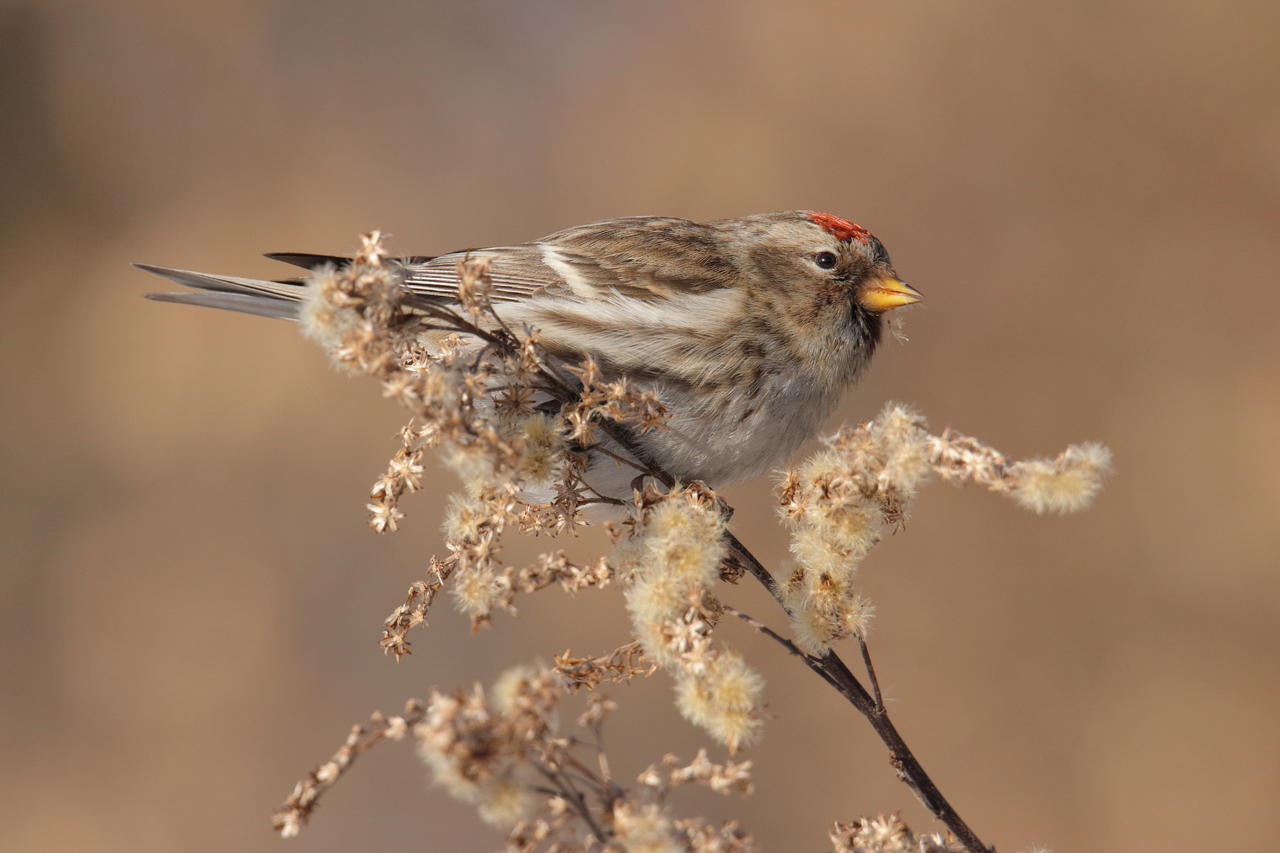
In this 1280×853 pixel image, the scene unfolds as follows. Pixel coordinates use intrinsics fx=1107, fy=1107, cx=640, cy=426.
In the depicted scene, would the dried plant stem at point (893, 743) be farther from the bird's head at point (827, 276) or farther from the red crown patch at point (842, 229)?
the red crown patch at point (842, 229)

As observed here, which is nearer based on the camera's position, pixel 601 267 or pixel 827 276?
pixel 601 267

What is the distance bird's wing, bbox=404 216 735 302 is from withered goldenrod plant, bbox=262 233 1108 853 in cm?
72

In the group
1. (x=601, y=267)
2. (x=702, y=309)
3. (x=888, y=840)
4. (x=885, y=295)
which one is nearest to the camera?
(x=888, y=840)

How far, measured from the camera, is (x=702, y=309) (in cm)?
254

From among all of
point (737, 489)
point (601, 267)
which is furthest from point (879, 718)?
A: point (737, 489)

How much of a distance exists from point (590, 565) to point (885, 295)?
1.47 metres

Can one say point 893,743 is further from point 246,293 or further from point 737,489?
point 737,489

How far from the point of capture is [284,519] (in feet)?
18.5

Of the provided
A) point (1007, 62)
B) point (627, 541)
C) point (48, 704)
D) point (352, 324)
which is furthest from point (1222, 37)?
point (48, 704)

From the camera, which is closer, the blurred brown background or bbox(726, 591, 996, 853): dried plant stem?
bbox(726, 591, 996, 853): dried plant stem

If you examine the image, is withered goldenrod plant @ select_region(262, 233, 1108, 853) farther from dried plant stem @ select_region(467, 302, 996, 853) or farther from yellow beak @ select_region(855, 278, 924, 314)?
yellow beak @ select_region(855, 278, 924, 314)

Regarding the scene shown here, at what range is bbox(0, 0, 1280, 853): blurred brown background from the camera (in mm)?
4840

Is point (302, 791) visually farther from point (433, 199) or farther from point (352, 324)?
point (433, 199)

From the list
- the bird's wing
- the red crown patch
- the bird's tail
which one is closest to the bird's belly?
the bird's wing
